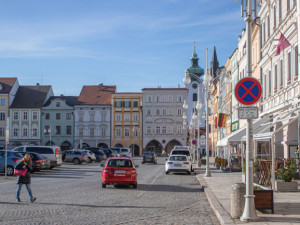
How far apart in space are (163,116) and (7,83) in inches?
1252

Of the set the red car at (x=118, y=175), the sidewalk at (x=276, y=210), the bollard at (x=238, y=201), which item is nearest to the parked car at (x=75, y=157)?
Result: the red car at (x=118, y=175)

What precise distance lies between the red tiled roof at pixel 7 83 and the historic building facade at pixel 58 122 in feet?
24.9

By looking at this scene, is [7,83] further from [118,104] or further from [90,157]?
[90,157]

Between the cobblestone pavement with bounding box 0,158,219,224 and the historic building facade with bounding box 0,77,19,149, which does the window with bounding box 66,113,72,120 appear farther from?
the cobblestone pavement with bounding box 0,158,219,224

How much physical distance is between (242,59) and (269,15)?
19048 mm

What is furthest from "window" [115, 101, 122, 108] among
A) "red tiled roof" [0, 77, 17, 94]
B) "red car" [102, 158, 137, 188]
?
"red car" [102, 158, 137, 188]

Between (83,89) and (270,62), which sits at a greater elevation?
(83,89)

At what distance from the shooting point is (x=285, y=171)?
56.6 ft

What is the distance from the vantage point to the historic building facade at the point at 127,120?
95.1 meters

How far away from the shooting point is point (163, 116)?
→ 95.5 m

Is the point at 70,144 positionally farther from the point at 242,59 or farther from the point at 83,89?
the point at 242,59

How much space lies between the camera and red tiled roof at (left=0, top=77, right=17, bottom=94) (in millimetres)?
90500

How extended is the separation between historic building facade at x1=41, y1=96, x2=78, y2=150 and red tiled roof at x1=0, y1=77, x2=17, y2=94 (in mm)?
7598

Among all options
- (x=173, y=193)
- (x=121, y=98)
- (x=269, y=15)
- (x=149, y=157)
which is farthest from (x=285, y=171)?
(x=121, y=98)
